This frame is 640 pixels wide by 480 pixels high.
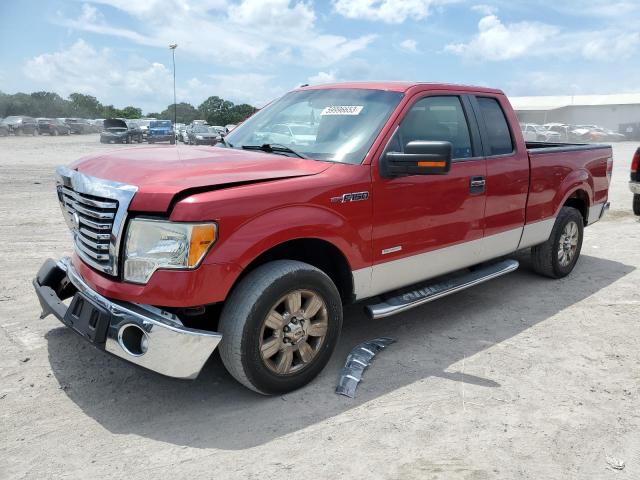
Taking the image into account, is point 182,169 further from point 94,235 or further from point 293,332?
point 293,332

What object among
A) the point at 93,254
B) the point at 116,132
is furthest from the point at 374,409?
the point at 116,132

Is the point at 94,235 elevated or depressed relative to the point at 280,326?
elevated

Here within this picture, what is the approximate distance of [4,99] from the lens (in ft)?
179

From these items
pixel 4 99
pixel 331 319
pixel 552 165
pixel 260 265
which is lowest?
pixel 331 319

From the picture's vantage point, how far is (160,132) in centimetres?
3759

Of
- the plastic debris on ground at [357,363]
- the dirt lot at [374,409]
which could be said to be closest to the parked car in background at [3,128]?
the dirt lot at [374,409]

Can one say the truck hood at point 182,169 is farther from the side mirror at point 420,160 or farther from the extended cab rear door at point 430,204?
the extended cab rear door at point 430,204

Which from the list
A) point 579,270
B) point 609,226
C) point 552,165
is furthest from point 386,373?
point 609,226

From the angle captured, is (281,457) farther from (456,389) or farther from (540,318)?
(540,318)

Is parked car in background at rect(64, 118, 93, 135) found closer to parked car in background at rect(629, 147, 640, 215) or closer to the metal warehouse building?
parked car in background at rect(629, 147, 640, 215)

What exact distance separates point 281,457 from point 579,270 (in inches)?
190

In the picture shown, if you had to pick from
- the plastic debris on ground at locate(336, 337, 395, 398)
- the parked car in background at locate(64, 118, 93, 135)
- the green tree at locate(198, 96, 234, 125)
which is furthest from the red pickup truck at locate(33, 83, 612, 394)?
the green tree at locate(198, 96, 234, 125)

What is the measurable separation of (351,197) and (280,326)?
36.3 inches

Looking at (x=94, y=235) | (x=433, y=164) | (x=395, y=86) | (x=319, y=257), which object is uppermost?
(x=395, y=86)
